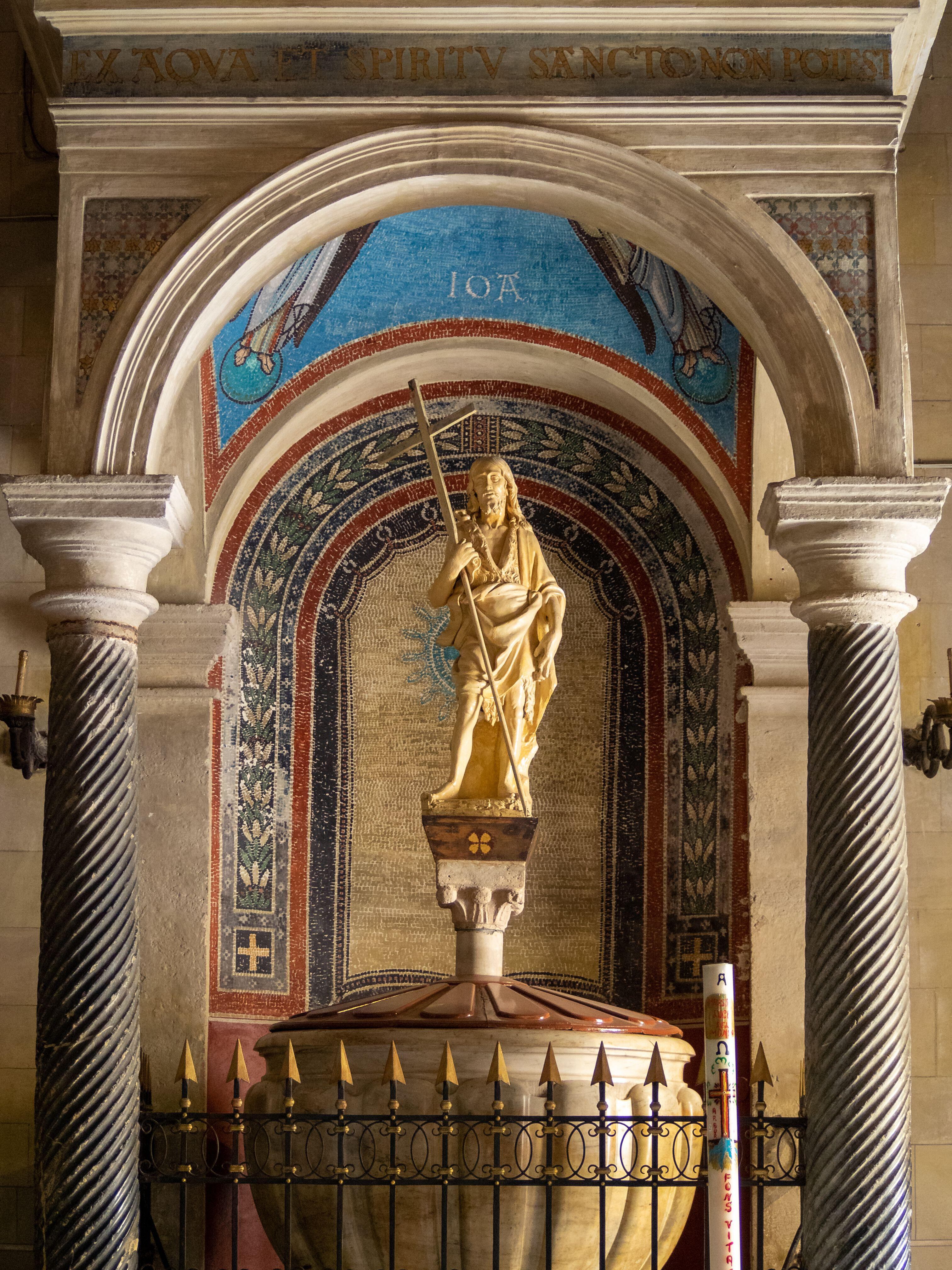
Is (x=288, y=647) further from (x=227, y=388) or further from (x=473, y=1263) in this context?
(x=473, y=1263)

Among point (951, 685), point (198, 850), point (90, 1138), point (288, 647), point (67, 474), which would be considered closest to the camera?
point (90, 1138)

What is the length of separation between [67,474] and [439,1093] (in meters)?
2.58

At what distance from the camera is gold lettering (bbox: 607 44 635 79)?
21.8 feet

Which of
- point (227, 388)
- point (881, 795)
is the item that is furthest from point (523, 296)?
point (881, 795)

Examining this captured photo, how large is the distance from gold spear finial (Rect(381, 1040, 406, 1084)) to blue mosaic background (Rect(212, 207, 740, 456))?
3768mm

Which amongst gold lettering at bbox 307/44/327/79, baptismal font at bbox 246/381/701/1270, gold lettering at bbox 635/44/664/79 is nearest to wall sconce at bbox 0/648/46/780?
baptismal font at bbox 246/381/701/1270

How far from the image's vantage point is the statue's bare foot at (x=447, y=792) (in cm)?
727

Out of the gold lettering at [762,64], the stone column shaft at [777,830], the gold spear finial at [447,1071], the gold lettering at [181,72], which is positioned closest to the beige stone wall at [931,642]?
the stone column shaft at [777,830]

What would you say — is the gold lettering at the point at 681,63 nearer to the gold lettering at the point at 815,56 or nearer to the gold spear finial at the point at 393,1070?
the gold lettering at the point at 815,56

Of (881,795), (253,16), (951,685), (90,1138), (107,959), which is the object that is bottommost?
(90,1138)

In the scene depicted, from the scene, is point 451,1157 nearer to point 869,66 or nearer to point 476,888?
point 476,888

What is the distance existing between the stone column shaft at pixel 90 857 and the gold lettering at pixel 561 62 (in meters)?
2.18

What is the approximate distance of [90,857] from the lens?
6000 mm

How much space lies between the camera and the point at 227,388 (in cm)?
848
